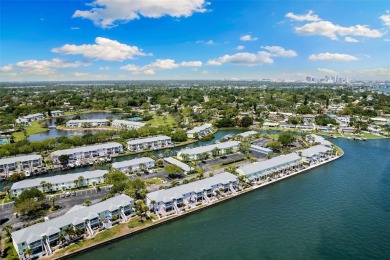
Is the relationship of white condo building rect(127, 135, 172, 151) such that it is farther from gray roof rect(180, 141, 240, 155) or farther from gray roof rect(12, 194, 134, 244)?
gray roof rect(12, 194, 134, 244)

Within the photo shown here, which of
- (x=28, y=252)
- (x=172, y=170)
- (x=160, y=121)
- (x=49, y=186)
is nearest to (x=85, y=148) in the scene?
(x=49, y=186)

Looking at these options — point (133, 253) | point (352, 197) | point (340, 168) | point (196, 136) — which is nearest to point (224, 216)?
point (133, 253)

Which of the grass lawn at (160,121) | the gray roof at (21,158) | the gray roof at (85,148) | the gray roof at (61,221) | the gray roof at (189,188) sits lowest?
the gray roof at (61,221)

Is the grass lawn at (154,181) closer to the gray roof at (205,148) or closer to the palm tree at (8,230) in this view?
the gray roof at (205,148)

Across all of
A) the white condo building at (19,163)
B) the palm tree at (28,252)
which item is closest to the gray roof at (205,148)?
the white condo building at (19,163)

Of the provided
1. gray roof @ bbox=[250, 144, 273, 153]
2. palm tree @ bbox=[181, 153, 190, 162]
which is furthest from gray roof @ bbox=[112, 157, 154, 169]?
gray roof @ bbox=[250, 144, 273, 153]

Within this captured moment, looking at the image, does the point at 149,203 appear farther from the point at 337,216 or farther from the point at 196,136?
the point at 196,136

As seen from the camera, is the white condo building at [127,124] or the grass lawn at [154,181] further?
the white condo building at [127,124]
